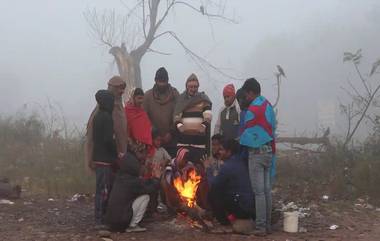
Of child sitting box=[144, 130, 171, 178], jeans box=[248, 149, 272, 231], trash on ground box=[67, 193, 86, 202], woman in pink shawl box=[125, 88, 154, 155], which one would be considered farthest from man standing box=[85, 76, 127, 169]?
trash on ground box=[67, 193, 86, 202]

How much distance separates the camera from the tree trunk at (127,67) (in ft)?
43.5

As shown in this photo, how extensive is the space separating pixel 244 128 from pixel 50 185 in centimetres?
399

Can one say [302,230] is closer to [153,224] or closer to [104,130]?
[153,224]

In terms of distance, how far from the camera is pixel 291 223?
20.7ft

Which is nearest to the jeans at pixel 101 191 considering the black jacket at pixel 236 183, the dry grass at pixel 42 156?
the black jacket at pixel 236 183

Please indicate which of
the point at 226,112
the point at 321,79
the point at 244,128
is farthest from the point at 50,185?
the point at 321,79

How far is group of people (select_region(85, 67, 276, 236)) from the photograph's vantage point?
5992 millimetres

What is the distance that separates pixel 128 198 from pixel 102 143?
Answer: 695 millimetres

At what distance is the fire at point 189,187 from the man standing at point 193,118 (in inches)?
15.4

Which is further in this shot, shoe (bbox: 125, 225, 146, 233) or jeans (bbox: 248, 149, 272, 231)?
A: shoe (bbox: 125, 225, 146, 233)

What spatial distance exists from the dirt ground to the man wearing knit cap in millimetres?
1258

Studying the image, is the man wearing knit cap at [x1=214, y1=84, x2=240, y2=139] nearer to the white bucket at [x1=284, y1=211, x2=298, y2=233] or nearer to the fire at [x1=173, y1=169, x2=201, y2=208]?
the fire at [x1=173, y1=169, x2=201, y2=208]

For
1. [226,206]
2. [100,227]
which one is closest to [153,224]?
[100,227]

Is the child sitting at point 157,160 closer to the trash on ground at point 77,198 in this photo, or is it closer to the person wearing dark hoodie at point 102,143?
the person wearing dark hoodie at point 102,143
